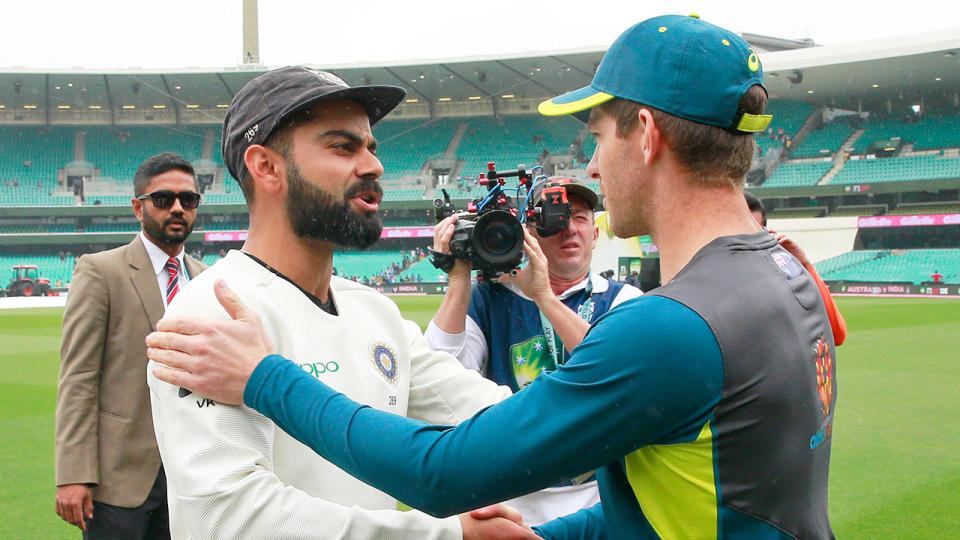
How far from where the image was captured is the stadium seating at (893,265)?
35781 millimetres

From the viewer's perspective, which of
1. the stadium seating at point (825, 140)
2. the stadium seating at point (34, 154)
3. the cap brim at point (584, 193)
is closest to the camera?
the cap brim at point (584, 193)

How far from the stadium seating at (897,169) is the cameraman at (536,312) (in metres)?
43.2

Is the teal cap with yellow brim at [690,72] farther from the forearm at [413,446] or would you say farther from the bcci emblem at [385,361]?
the bcci emblem at [385,361]

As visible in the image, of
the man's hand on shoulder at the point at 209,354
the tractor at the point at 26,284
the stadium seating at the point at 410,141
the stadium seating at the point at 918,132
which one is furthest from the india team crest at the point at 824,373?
the stadium seating at the point at 410,141

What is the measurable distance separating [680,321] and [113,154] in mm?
58234

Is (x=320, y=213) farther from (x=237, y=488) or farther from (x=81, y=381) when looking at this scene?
(x=81, y=381)

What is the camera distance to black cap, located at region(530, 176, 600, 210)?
366cm

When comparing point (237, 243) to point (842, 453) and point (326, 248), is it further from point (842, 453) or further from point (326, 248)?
point (326, 248)

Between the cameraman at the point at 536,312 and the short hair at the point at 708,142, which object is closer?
the short hair at the point at 708,142

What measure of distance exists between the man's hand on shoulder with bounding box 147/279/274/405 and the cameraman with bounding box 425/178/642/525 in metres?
1.75

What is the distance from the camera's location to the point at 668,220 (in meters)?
1.86

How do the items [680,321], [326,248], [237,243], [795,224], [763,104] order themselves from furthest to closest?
[237,243] → [795,224] → [326,248] → [763,104] → [680,321]

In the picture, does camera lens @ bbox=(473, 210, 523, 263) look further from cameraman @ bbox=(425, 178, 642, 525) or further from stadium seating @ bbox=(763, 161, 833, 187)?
stadium seating @ bbox=(763, 161, 833, 187)

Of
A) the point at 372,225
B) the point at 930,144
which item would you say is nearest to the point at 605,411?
the point at 372,225
